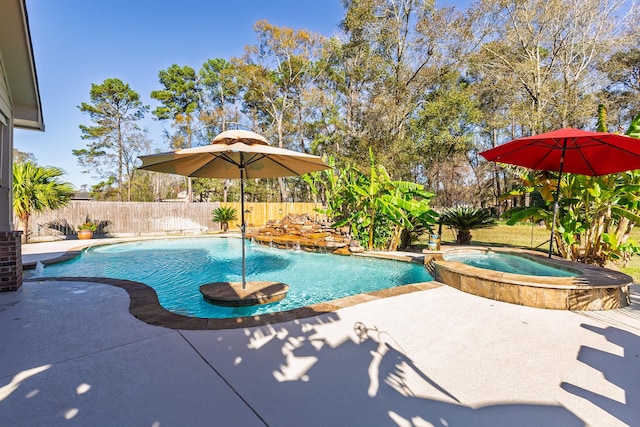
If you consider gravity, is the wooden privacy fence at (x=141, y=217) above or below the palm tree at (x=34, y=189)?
below

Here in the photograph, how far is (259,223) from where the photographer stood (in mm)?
20141

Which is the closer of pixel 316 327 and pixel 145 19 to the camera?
pixel 316 327

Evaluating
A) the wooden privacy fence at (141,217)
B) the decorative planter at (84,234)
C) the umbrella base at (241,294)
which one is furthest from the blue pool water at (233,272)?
the wooden privacy fence at (141,217)

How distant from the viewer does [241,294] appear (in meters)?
4.51

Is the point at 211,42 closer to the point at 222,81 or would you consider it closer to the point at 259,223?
the point at 222,81

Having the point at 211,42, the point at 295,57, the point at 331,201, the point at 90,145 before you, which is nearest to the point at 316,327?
the point at 331,201

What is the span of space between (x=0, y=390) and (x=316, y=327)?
2.49 metres

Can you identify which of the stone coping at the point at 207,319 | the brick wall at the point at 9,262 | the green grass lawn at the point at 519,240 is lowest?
the green grass lawn at the point at 519,240

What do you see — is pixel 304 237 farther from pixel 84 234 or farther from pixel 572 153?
pixel 84 234

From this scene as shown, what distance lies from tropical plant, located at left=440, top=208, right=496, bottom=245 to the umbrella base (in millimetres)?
6694

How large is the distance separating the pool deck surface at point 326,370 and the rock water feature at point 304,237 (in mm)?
5985

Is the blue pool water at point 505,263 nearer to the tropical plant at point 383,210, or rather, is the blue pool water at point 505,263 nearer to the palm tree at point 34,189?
the tropical plant at point 383,210

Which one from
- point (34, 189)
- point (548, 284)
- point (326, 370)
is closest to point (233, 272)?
point (326, 370)

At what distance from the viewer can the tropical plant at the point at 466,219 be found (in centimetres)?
957
